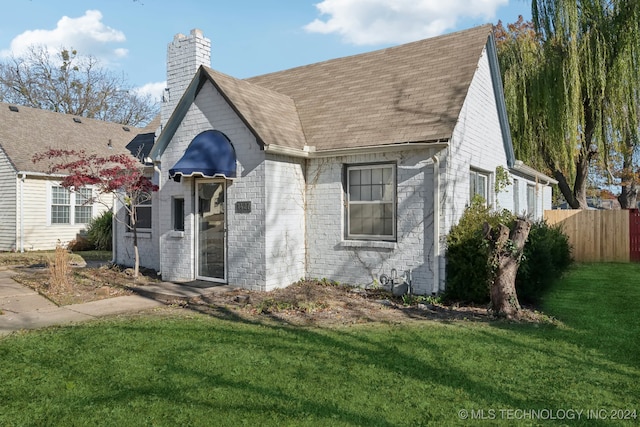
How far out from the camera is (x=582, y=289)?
10.3m

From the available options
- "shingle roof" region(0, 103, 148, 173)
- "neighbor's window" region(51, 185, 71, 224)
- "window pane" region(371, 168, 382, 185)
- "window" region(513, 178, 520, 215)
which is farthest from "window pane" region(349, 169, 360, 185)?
"neighbor's window" region(51, 185, 71, 224)

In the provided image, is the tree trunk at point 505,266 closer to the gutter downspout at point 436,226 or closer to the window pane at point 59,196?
the gutter downspout at point 436,226

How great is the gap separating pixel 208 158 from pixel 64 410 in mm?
6372

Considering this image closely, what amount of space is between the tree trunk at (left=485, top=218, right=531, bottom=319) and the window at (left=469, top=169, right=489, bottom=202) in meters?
3.13

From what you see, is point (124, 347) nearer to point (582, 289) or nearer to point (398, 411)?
point (398, 411)

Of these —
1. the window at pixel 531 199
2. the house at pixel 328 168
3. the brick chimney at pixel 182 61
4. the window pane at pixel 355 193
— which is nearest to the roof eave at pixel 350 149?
the house at pixel 328 168

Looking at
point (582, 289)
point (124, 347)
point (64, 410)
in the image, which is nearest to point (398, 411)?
point (64, 410)

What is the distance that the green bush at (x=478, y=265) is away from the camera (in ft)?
28.1

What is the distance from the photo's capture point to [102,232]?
61.8 feet

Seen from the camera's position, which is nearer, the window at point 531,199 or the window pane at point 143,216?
the window pane at point 143,216

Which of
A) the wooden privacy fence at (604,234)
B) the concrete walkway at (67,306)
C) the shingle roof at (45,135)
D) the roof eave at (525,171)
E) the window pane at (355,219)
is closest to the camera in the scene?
the concrete walkway at (67,306)

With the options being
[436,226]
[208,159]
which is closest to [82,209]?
[208,159]

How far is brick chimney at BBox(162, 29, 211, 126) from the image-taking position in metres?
11.6

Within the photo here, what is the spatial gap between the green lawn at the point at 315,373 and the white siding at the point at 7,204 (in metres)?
14.5
